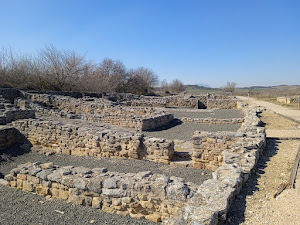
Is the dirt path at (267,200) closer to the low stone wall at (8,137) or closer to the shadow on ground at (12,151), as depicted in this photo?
the shadow on ground at (12,151)

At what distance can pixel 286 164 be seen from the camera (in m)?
5.82

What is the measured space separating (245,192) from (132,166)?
11.8 feet

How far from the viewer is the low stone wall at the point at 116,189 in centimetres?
388

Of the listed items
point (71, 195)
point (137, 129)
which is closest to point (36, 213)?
point (71, 195)

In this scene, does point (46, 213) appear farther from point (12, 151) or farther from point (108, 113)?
point (108, 113)

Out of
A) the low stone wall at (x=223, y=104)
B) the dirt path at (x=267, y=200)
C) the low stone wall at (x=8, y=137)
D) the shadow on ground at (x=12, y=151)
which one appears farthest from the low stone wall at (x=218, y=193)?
the low stone wall at (x=223, y=104)

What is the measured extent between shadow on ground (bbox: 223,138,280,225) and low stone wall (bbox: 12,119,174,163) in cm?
263

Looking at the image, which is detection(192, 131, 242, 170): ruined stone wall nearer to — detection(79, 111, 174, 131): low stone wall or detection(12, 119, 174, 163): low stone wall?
detection(12, 119, 174, 163): low stone wall

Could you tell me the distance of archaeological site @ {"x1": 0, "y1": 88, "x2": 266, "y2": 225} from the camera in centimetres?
385

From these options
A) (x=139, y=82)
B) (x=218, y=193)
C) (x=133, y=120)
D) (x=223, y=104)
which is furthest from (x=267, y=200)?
(x=139, y=82)

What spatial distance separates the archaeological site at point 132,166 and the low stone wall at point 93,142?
0.03 m

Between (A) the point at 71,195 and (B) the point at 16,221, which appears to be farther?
(A) the point at 71,195

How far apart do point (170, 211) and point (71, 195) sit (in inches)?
78.6

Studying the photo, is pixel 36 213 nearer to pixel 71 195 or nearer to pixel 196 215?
pixel 71 195
